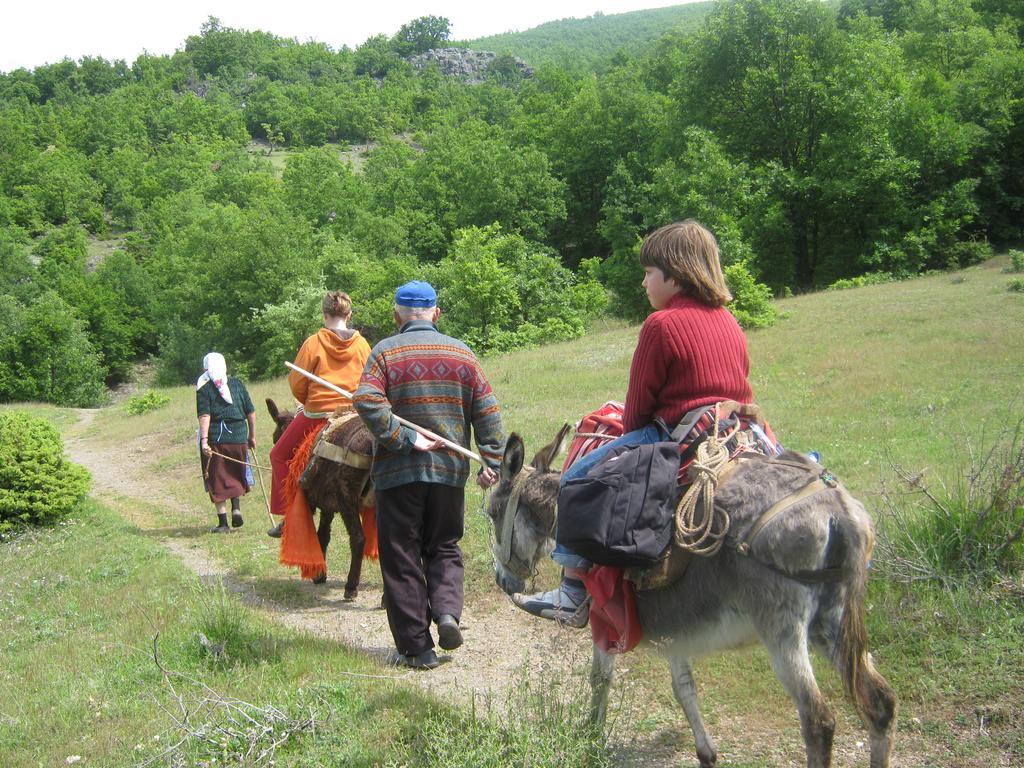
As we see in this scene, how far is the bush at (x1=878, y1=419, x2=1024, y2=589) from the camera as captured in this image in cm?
516

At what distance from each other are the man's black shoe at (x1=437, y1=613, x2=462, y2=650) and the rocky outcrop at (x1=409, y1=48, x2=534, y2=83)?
16845cm

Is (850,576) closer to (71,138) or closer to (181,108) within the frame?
(71,138)

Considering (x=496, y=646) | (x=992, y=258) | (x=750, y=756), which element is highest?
(x=750, y=756)

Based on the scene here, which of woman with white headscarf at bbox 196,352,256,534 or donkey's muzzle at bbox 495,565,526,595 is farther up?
donkey's muzzle at bbox 495,565,526,595

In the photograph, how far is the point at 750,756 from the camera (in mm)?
4242

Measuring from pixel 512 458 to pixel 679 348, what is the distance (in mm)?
1322

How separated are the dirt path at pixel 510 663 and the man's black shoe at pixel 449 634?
23cm

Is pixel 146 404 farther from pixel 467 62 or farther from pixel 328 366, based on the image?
pixel 467 62

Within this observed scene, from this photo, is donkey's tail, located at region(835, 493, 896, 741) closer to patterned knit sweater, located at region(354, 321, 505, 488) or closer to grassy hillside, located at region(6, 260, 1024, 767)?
grassy hillside, located at region(6, 260, 1024, 767)

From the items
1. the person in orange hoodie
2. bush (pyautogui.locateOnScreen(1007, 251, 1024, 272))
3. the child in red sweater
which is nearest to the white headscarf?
the person in orange hoodie

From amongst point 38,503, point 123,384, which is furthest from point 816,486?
point 123,384

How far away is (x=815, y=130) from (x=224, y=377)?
3902 cm

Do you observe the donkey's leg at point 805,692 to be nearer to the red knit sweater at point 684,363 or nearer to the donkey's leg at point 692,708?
the donkey's leg at point 692,708

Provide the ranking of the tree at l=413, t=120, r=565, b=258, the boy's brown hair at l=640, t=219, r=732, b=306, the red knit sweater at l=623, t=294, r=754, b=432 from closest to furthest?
the red knit sweater at l=623, t=294, r=754, b=432
the boy's brown hair at l=640, t=219, r=732, b=306
the tree at l=413, t=120, r=565, b=258
